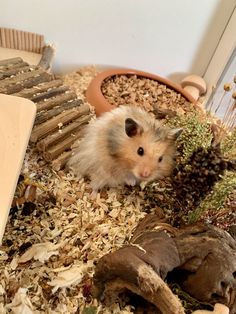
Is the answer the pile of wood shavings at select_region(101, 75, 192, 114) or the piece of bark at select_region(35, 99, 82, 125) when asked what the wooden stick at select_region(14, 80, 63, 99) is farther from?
the pile of wood shavings at select_region(101, 75, 192, 114)

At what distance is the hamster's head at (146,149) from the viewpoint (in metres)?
1.52

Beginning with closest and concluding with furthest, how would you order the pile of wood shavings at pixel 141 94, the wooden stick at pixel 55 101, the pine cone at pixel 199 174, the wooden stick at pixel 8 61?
the pine cone at pixel 199 174 → the wooden stick at pixel 55 101 → the wooden stick at pixel 8 61 → the pile of wood shavings at pixel 141 94

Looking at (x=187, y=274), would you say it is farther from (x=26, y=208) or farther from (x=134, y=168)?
(x=26, y=208)

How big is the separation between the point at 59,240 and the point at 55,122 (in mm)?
598

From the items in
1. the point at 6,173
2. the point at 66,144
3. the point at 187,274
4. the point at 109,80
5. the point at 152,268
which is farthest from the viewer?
the point at 109,80

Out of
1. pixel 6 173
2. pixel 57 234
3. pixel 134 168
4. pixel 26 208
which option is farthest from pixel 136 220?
pixel 6 173

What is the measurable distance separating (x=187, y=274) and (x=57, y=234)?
0.51 m

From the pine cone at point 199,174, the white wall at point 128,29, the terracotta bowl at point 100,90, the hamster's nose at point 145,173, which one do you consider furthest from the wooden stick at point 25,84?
the pine cone at point 199,174

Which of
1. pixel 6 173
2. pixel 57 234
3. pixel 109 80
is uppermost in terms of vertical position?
pixel 6 173

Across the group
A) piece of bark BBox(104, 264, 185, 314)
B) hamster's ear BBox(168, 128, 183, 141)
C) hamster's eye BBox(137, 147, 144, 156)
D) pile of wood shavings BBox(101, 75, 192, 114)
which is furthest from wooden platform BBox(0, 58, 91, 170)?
piece of bark BBox(104, 264, 185, 314)

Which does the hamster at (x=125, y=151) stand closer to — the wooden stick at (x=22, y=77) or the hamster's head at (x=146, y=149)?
the hamster's head at (x=146, y=149)

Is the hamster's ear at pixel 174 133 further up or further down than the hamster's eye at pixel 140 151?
further up

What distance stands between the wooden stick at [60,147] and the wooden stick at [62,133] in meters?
0.02

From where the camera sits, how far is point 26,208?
151 centimetres
